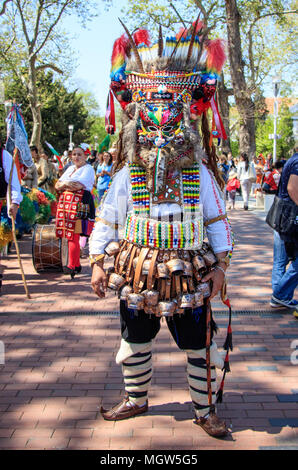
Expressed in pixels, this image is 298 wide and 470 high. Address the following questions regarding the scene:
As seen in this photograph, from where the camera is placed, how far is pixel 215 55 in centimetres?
286

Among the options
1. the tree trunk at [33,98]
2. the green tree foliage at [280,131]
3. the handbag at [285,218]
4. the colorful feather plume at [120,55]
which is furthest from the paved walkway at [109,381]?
the green tree foliage at [280,131]

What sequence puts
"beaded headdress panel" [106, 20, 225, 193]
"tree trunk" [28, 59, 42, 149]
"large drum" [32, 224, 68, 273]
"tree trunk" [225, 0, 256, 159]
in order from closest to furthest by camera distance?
"beaded headdress panel" [106, 20, 225, 193] < "large drum" [32, 224, 68, 273] < "tree trunk" [225, 0, 256, 159] < "tree trunk" [28, 59, 42, 149]

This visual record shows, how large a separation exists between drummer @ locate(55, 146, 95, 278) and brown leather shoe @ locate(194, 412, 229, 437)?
427 centimetres

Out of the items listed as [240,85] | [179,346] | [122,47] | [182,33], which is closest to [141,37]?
[122,47]

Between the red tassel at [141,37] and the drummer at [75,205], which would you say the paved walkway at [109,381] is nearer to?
the drummer at [75,205]

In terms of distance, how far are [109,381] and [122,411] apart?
0.60 m

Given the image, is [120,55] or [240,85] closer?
[120,55]

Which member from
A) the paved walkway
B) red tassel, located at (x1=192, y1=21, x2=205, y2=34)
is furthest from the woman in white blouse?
red tassel, located at (x1=192, y1=21, x2=205, y2=34)

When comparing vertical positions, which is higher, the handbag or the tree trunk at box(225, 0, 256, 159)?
the tree trunk at box(225, 0, 256, 159)

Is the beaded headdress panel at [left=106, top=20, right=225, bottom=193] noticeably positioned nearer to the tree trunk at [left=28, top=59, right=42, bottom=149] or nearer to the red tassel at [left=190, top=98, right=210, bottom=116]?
the red tassel at [left=190, top=98, right=210, bottom=116]

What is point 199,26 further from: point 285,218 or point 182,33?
point 285,218

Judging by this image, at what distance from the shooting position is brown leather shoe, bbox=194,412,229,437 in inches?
112
